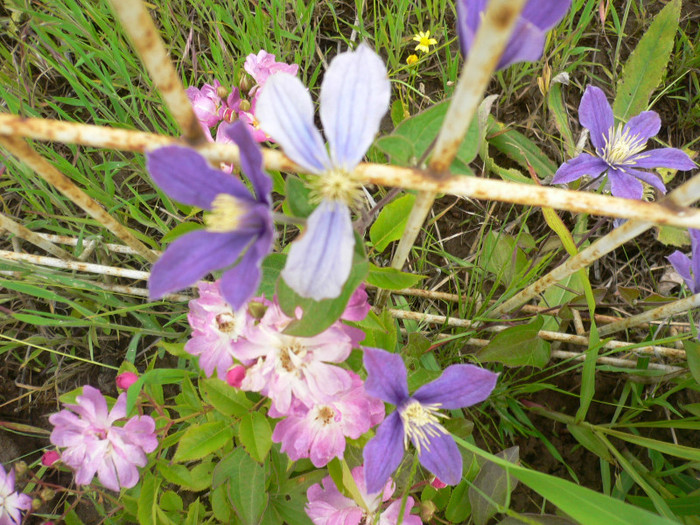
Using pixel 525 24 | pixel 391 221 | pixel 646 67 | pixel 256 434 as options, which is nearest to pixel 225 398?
pixel 256 434

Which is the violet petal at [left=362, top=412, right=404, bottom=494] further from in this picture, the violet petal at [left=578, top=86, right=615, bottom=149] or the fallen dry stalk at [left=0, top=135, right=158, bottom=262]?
the violet petal at [left=578, top=86, right=615, bottom=149]

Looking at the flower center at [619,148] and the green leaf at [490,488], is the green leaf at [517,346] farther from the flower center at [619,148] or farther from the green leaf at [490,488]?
the flower center at [619,148]

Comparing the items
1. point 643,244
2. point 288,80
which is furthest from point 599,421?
point 288,80

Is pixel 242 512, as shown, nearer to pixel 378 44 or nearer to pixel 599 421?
pixel 599 421

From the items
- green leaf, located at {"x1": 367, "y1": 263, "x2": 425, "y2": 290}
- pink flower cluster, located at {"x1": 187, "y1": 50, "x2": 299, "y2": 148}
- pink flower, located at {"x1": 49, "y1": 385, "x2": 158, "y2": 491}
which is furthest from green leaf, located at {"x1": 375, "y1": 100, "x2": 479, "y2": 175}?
pink flower, located at {"x1": 49, "y1": 385, "x2": 158, "y2": 491}

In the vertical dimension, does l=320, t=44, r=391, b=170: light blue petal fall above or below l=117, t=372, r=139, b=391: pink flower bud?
above

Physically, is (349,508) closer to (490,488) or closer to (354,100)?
(490,488)
